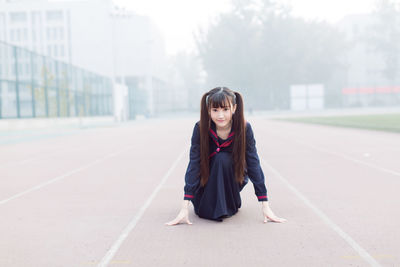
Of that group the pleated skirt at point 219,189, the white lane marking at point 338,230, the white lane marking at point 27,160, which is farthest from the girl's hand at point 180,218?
the white lane marking at point 27,160

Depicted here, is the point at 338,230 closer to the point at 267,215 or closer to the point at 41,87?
the point at 267,215

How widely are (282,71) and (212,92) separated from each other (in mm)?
66109

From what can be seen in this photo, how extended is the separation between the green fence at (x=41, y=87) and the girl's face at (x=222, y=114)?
60.9ft

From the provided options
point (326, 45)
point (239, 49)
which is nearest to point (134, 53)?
point (239, 49)

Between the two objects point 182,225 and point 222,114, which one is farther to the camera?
point 182,225

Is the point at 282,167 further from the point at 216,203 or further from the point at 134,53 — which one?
the point at 134,53

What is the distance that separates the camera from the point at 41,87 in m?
25.9

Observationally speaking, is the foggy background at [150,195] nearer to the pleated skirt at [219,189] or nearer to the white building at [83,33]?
the pleated skirt at [219,189]

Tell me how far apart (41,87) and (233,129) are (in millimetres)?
23237

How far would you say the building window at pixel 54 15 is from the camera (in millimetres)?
70681

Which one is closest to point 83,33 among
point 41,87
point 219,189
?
point 41,87

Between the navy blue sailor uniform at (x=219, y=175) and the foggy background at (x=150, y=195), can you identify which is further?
the navy blue sailor uniform at (x=219, y=175)

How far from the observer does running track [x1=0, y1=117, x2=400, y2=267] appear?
12.3 feet

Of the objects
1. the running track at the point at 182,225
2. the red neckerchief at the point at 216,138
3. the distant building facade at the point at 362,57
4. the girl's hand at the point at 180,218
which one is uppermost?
the distant building facade at the point at 362,57
